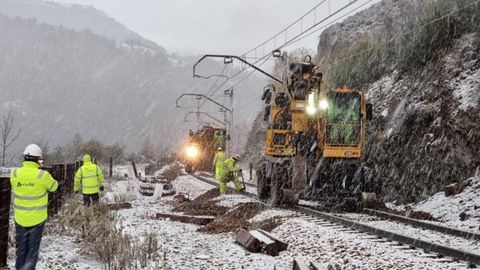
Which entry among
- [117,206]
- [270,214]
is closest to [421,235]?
[270,214]

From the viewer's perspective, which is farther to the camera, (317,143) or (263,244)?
(317,143)

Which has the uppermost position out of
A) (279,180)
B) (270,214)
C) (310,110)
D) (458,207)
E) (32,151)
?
(310,110)

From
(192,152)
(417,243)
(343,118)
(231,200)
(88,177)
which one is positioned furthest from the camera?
(192,152)

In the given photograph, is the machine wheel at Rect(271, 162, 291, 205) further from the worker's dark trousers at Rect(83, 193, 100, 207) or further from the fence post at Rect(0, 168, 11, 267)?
the fence post at Rect(0, 168, 11, 267)

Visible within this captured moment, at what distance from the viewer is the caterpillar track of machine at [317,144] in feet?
45.9

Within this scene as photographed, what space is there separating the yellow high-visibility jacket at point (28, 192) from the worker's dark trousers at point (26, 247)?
0.11 metres

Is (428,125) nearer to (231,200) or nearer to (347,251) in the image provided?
(231,200)

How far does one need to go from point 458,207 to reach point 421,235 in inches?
145

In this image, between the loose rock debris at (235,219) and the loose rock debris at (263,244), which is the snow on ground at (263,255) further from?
the loose rock debris at (235,219)

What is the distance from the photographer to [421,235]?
9.29 m

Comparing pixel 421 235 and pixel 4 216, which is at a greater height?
pixel 4 216

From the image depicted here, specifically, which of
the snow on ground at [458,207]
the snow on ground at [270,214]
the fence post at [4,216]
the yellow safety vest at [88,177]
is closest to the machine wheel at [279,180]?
the snow on ground at [270,214]

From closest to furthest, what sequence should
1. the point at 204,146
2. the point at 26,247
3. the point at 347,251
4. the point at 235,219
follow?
the point at 26,247
the point at 347,251
the point at 235,219
the point at 204,146

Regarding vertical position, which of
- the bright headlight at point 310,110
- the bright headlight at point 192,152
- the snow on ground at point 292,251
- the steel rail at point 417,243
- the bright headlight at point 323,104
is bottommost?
the snow on ground at point 292,251
